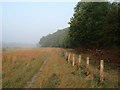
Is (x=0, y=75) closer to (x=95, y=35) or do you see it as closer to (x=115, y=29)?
(x=115, y=29)

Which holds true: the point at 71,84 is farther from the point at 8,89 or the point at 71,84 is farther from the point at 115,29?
the point at 115,29

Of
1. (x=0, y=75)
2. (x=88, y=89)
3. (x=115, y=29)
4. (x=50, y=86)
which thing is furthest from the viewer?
(x=115, y=29)

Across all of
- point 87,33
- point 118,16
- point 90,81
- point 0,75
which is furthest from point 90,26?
point 90,81

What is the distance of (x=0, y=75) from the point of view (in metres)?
20.0

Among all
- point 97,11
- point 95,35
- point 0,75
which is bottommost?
point 0,75

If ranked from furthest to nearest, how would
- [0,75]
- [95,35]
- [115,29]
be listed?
[95,35]
[115,29]
[0,75]

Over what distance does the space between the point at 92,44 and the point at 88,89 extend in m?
39.4

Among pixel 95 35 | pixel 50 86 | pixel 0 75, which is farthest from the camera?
pixel 95 35

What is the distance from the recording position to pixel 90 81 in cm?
1414

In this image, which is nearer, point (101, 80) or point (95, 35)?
point (101, 80)

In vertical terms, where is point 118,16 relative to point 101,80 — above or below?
above

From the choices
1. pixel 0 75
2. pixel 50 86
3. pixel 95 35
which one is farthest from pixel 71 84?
pixel 95 35

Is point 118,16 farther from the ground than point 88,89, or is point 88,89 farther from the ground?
point 118,16

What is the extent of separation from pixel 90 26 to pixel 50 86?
37.4 m
